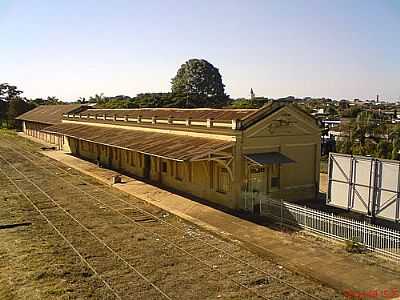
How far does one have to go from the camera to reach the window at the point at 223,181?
2006cm

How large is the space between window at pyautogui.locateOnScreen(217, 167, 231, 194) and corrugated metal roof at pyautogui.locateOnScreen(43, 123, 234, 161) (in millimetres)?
1362

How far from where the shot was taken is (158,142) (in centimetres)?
2477

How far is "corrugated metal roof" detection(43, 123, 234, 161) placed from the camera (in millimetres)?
19938

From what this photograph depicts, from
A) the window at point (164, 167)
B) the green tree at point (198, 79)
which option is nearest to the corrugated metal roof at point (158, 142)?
the window at point (164, 167)

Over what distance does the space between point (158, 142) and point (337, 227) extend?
41.8 ft

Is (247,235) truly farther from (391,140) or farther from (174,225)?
(391,140)

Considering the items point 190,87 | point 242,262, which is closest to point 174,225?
point 242,262

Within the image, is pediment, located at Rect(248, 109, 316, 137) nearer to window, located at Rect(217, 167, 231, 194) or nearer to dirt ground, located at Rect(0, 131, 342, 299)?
window, located at Rect(217, 167, 231, 194)

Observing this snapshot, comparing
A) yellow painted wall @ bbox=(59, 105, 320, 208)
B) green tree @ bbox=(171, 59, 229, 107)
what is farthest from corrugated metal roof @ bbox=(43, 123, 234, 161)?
green tree @ bbox=(171, 59, 229, 107)

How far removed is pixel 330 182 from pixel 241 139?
456cm

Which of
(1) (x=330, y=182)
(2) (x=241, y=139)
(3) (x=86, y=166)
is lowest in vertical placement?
(3) (x=86, y=166)

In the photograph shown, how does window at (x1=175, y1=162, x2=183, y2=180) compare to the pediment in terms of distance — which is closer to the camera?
the pediment

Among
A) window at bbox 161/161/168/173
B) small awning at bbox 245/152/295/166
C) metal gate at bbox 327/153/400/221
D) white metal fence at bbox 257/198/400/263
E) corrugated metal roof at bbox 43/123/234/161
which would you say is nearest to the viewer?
white metal fence at bbox 257/198/400/263

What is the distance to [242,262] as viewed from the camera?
1279cm
